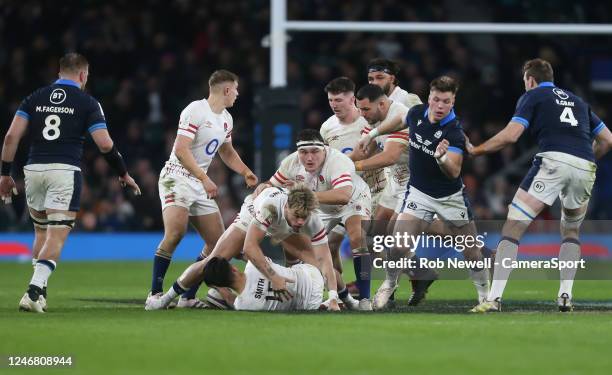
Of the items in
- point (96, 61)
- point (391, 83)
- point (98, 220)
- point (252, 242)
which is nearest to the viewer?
point (252, 242)

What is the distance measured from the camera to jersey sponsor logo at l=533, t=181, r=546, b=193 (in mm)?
10516

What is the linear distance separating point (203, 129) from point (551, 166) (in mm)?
3200

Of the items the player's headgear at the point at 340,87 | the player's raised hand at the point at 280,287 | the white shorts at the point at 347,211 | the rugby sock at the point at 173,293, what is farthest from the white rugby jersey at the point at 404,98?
the rugby sock at the point at 173,293

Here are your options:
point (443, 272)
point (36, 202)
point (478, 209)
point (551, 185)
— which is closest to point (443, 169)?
point (551, 185)

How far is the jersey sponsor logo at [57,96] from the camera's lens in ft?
34.1

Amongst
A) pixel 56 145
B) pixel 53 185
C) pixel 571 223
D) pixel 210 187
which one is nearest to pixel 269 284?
pixel 210 187

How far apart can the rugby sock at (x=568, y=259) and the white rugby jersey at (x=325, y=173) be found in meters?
1.96

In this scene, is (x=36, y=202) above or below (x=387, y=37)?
below

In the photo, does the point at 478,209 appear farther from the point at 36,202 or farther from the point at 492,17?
the point at 36,202

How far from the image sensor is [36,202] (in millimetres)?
10492

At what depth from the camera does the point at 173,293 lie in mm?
10742

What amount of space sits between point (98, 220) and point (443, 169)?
10.6 meters

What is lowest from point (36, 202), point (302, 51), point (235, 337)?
point (235, 337)

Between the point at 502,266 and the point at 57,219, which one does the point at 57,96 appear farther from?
the point at 502,266
